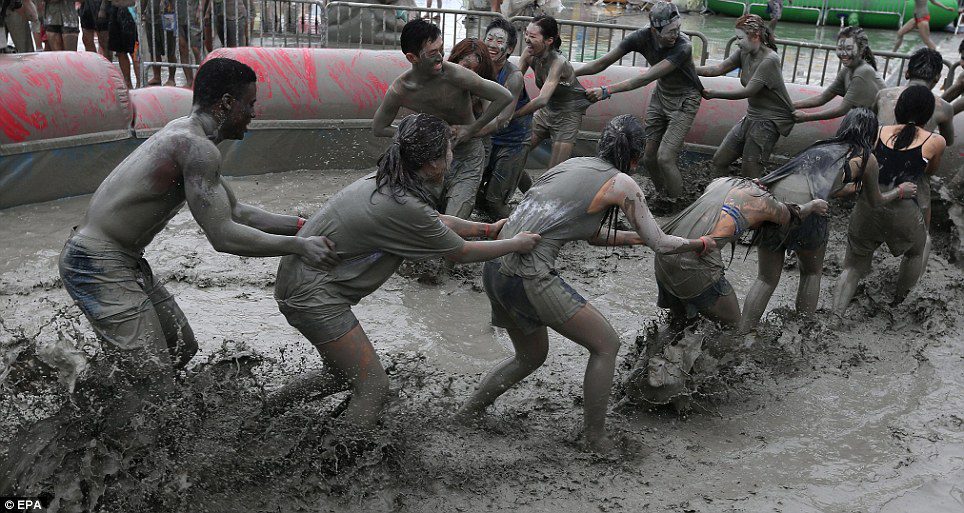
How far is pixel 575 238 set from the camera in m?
4.34

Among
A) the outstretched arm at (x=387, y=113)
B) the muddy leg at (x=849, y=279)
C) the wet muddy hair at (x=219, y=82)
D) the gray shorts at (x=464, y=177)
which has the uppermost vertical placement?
the wet muddy hair at (x=219, y=82)

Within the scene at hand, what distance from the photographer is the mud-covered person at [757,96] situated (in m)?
7.78

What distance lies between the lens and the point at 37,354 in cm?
392

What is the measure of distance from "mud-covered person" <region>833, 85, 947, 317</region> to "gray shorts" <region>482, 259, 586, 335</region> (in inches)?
106

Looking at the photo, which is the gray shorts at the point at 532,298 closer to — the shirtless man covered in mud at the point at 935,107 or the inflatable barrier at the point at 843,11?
the shirtless man covered in mud at the point at 935,107

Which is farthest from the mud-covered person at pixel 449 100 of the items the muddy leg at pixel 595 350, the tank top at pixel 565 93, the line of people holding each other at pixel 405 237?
the muddy leg at pixel 595 350

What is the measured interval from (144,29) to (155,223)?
6.87 meters

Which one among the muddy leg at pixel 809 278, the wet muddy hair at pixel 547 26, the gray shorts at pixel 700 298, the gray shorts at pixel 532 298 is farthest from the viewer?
the wet muddy hair at pixel 547 26

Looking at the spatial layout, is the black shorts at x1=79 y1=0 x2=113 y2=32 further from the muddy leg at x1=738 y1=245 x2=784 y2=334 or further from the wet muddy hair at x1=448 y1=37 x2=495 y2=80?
the muddy leg at x1=738 y1=245 x2=784 y2=334

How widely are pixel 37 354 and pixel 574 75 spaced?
16.0 feet

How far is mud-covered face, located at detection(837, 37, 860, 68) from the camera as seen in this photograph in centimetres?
739

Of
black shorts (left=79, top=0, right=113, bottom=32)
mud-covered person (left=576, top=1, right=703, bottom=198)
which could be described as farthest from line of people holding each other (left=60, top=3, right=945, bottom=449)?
black shorts (left=79, top=0, right=113, bottom=32)

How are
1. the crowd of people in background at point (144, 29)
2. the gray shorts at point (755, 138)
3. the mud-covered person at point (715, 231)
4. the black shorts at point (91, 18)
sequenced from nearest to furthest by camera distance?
the mud-covered person at point (715, 231), the gray shorts at point (755, 138), the crowd of people in background at point (144, 29), the black shorts at point (91, 18)

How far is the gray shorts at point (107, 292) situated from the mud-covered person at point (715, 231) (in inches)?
102
